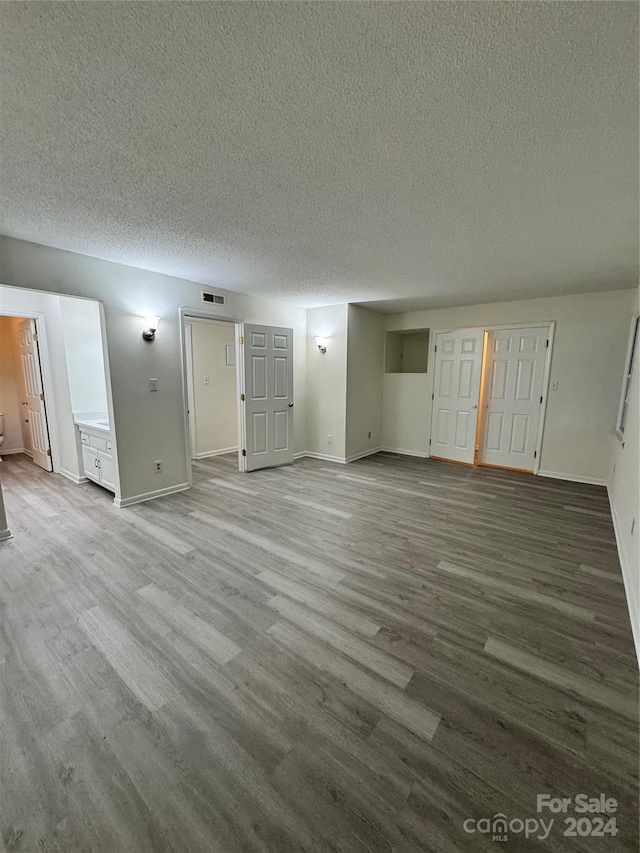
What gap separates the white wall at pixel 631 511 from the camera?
6.75ft

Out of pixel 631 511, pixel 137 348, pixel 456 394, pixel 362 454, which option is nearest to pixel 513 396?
pixel 456 394

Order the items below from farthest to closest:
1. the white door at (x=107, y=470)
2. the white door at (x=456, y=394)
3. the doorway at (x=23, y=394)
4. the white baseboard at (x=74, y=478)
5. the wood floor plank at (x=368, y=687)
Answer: the white door at (x=456, y=394) < the doorway at (x=23, y=394) < the white baseboard at (x=74, y=478) < the white door at (x=107, y=470) < the wood floor plank at (x=368, y=687)

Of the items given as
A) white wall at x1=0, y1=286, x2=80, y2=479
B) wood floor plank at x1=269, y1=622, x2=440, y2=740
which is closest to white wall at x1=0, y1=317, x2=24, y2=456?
white wall at x1=0, y1=286, x2=80, y2=479

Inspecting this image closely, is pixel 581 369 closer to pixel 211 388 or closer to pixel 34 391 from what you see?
pixel 211 388

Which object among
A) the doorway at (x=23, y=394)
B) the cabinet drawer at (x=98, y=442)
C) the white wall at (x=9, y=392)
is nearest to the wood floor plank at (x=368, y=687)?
the cabinet drawer at (x=98, y=442)

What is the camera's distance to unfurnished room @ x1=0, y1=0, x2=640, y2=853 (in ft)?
3.64

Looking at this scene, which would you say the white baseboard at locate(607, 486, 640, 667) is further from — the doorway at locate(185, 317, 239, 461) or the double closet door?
the doorway at locate(185, 317, 239, 461)

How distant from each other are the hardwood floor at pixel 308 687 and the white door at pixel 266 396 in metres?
1.96

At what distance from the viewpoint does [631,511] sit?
256 cm

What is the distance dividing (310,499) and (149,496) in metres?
1.86

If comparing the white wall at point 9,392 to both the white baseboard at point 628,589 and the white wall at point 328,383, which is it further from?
the white baseboard at point 628,589

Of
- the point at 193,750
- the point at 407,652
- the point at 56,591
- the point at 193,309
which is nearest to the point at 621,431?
the point at 407,652

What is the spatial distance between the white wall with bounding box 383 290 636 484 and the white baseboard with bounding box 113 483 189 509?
15.8ft

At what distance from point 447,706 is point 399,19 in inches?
99.7
